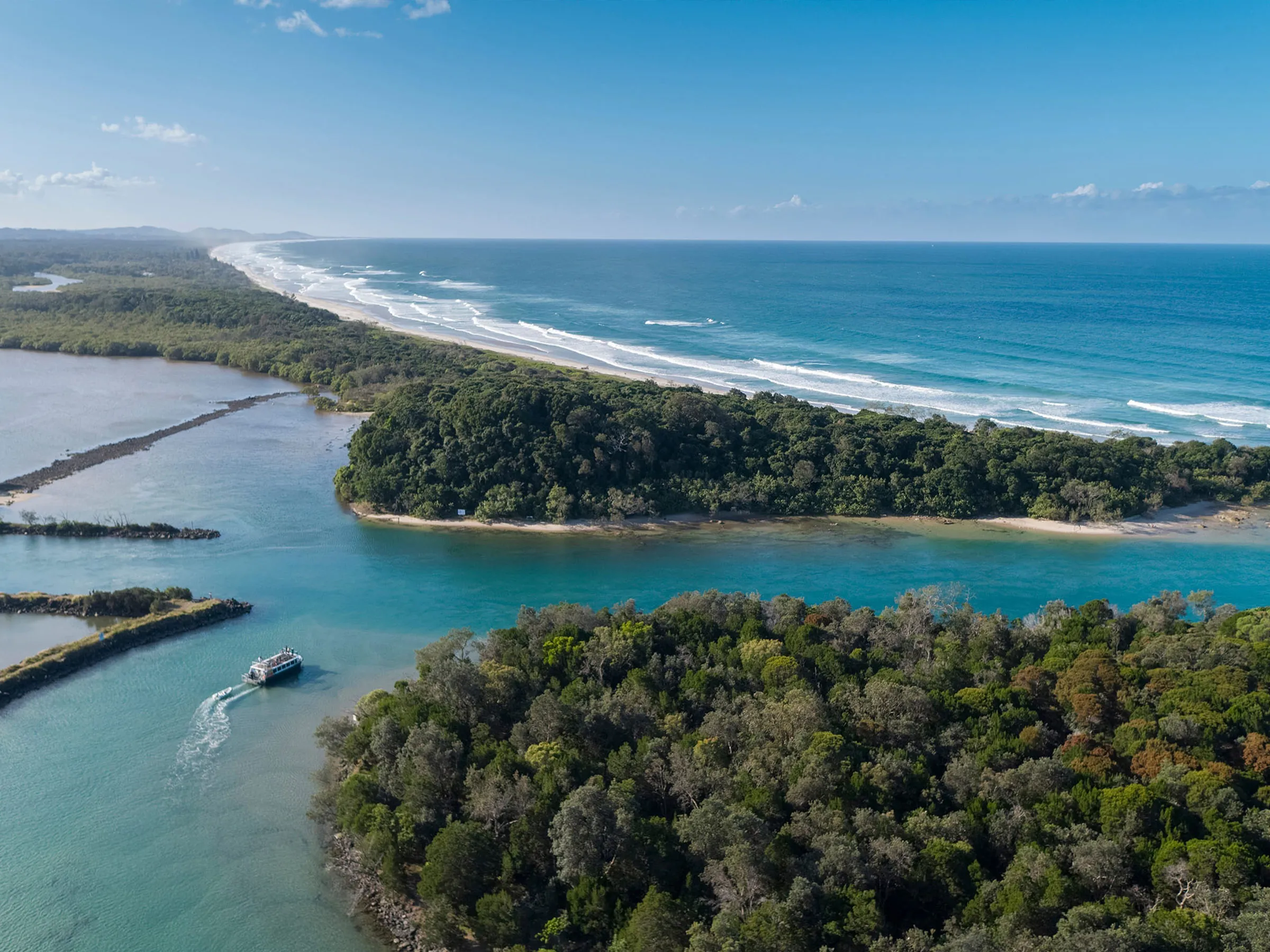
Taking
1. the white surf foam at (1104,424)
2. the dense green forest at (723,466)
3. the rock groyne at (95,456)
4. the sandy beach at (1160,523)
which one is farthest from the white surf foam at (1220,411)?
the rock groyne at (95,456)

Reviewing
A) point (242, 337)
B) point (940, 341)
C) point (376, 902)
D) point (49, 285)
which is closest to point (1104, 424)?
point (940, 341)

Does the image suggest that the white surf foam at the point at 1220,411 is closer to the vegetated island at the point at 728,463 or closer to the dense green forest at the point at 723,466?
the vegetated island at the point at 728,463

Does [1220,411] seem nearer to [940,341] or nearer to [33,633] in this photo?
[940,341]

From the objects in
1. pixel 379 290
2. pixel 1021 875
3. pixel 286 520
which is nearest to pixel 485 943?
pixel 1021 875

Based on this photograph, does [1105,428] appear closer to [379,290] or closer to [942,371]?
[942,371]

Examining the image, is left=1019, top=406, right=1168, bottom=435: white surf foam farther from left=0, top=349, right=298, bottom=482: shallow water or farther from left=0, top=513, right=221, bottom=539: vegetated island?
left=0, top=349, right=298, bottom=482: shallow water

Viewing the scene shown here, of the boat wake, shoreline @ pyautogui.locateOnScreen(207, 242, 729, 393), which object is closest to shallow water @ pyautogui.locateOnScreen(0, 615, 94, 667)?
the boat wake
